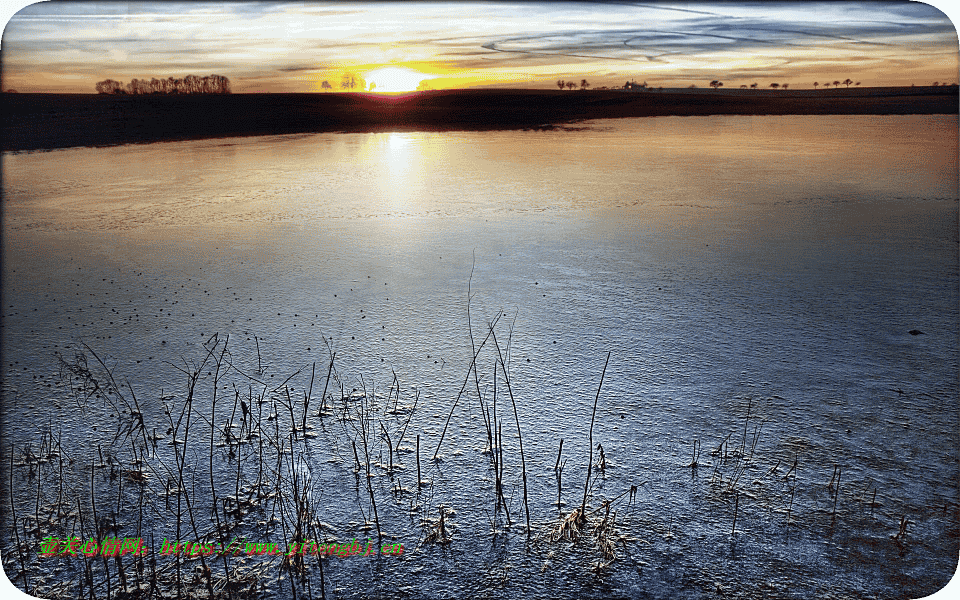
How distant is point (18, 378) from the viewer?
11.8ft

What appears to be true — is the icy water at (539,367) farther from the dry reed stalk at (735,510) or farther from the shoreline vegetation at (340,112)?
the shoreline vegetation at (340,112)

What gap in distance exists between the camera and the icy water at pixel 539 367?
242 cm

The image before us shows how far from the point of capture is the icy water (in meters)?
2.42

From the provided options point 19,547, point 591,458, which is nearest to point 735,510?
point 591,458

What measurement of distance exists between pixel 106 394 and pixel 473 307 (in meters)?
2.10

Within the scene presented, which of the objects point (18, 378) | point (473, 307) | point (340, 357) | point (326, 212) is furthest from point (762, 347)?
point (326, 212)

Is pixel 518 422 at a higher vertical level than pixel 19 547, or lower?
higher

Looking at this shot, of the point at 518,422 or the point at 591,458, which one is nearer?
the point at 591,458

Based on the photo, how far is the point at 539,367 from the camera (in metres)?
→ 3.69

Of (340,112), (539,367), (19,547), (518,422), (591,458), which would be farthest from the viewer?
(340,112)

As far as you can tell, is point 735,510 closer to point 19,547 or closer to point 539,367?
point 539,367

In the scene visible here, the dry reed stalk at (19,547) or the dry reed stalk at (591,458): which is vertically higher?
the dry reed stalk at (591,458)

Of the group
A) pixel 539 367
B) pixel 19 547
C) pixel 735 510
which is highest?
pixel 539 367

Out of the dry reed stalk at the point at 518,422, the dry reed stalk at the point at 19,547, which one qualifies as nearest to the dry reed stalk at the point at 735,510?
the dry reed stalk at the point at 518,422
